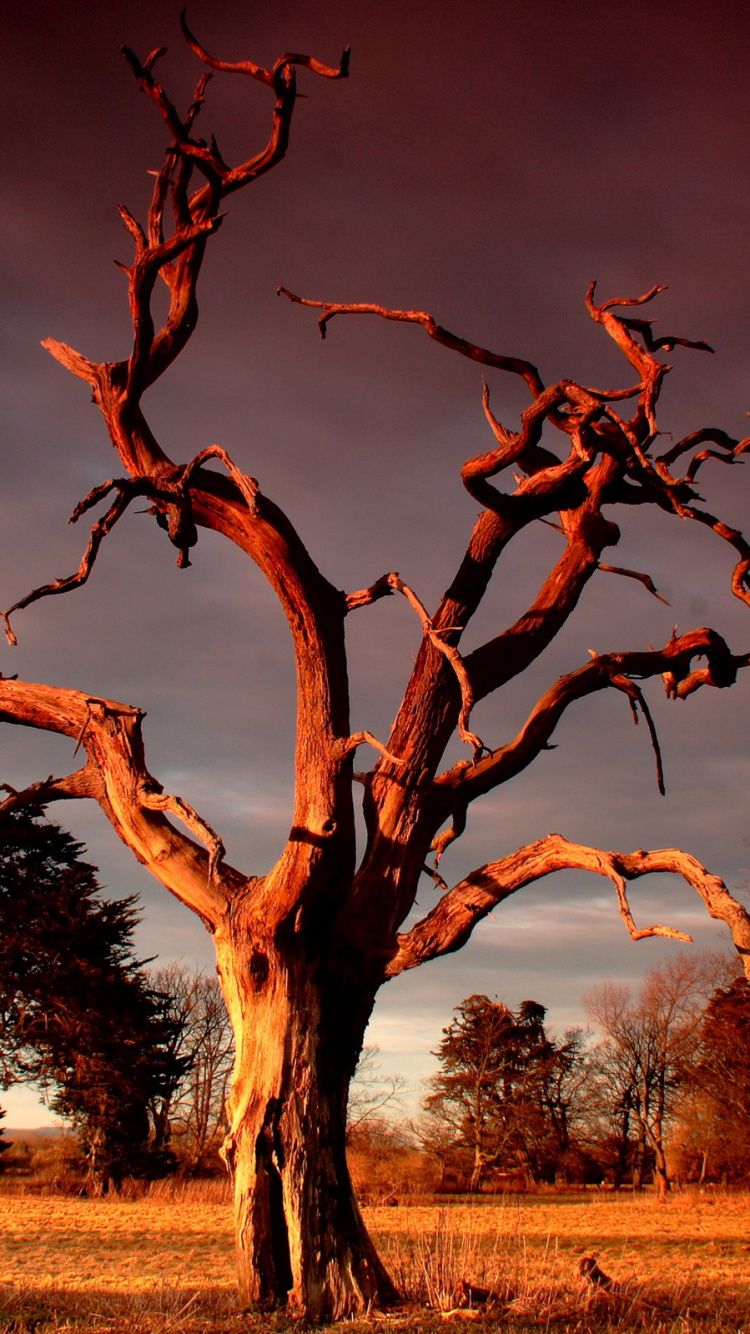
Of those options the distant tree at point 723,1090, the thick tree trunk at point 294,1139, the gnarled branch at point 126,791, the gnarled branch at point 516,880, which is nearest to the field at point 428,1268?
the thick tree trunk at point 294,1139

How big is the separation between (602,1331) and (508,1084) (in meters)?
33.5

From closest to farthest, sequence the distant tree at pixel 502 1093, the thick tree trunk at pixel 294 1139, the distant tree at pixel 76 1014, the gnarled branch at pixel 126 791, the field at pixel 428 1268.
→ the field at pixel 428 1268
the thick tree trunk at pixel 294 1139
the gnarled branch at pixel 126 791
the distant tree at pixel 76 1014
the distant tree at pixel 502 1093

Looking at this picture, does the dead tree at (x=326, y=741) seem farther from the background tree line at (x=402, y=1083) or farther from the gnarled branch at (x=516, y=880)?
the background tree line at (x=402, y=1083)

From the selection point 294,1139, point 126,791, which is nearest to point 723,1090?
point 294,1139

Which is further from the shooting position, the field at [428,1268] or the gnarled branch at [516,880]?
the gnarled branch at [516,880]

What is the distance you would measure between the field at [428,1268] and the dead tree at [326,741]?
0.77 metres

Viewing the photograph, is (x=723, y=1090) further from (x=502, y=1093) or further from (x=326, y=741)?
(x=326, y=741)

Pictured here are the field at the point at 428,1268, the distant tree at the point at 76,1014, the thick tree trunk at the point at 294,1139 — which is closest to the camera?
the field at the point at 428,1268

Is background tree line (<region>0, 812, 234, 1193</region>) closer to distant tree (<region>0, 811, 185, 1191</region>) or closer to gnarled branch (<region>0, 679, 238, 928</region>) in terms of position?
distant tree (<region>0, 811, 185, 1191</region>)

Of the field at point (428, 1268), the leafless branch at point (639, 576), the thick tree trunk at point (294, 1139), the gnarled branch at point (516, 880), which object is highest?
the leafless branch at point (639, 576)

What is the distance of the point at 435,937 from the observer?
709 centimetres

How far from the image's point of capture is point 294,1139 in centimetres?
660

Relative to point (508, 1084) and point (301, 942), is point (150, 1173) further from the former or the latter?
point (301, 942)

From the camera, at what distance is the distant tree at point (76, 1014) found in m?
26.2
